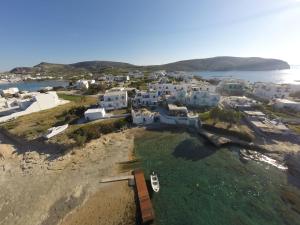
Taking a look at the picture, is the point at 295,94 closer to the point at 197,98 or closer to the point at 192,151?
the point at 197,98

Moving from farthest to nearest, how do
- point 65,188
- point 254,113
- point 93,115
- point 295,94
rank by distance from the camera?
point 295,94 < point 254,113 < point 93,115 < point 65,188

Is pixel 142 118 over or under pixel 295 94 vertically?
over

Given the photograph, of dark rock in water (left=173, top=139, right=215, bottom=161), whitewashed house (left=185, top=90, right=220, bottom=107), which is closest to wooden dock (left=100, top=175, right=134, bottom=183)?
dark rock in water (left=173, top=139, right=215, bottom=161)

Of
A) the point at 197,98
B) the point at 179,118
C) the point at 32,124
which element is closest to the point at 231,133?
the point at 179,118

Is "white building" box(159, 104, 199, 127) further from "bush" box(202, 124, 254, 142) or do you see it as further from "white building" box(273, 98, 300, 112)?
"white building" box(273, 98, 300, 112)

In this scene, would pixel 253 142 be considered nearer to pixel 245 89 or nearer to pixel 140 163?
pixel 140 163

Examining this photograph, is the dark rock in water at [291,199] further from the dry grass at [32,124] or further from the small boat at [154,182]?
the dry grass at [32,124]
